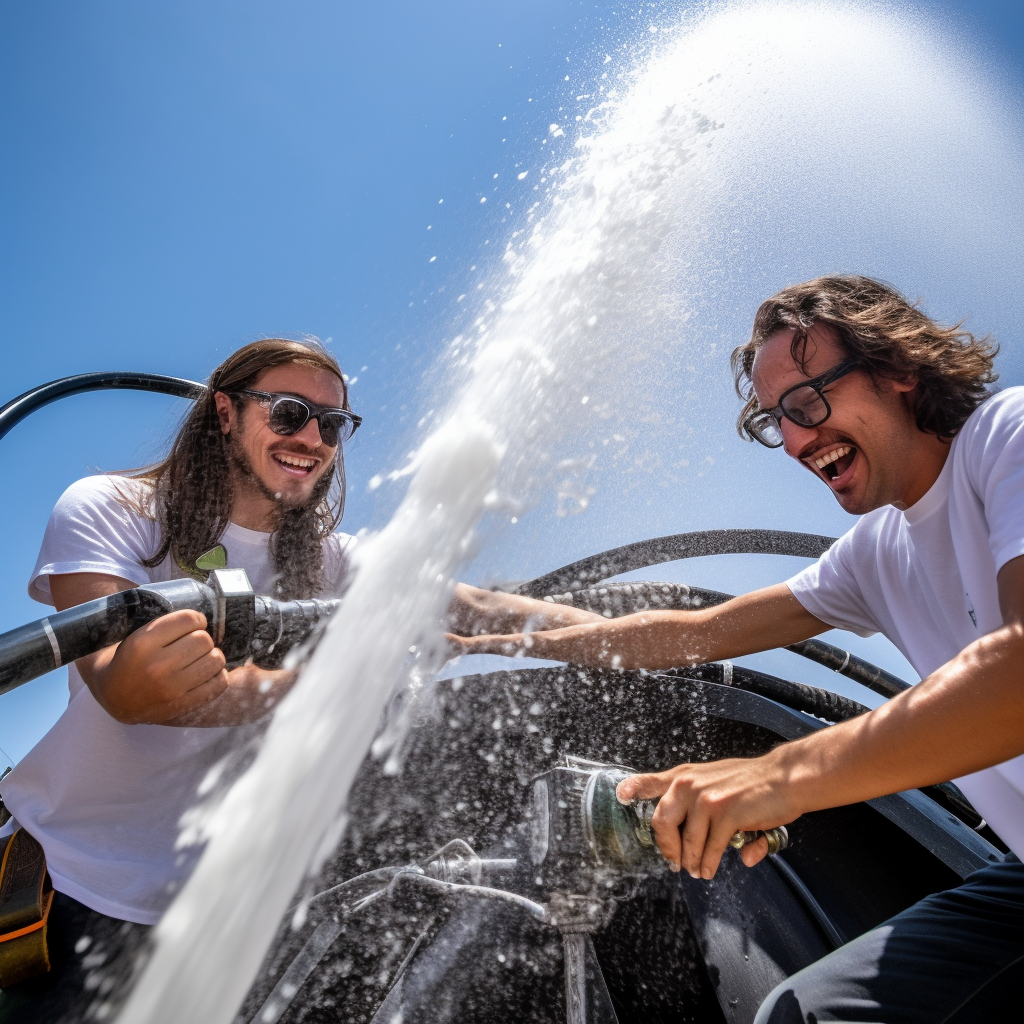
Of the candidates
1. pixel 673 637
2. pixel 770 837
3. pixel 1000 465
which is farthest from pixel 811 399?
pixel 770 837

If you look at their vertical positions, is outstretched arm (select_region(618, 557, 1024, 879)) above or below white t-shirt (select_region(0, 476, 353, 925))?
below

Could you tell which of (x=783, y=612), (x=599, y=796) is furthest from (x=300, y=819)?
(x=783, y=612)

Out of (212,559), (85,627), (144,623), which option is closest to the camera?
(85,627)

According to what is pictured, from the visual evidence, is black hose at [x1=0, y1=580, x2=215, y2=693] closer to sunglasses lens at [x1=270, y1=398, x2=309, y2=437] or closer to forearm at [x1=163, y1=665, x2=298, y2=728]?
forearm at [x1=163, y1=665, x2=298, y2=728]

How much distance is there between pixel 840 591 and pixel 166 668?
2.09m

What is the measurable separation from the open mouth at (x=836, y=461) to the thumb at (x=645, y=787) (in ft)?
4.39

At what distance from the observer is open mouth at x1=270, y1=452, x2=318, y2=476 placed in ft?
8.31

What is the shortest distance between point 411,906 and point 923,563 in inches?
68.6

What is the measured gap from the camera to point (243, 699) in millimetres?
1838

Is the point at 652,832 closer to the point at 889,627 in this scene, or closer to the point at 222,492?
the point at 889,627

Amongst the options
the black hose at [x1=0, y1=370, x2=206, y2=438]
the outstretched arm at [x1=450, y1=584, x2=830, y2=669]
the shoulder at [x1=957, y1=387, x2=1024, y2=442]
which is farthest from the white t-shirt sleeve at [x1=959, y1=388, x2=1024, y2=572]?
the black hose at [x1=0, y1=370, x2=206, y2=438]

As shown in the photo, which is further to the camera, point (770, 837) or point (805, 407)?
point (805, 407)

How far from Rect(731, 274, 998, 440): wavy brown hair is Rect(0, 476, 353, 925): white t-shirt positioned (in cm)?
228

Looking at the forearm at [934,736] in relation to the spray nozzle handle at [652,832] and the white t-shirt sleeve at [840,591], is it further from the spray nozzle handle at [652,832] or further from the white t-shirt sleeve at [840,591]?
the white t-shirt sleeve at [840,591]
